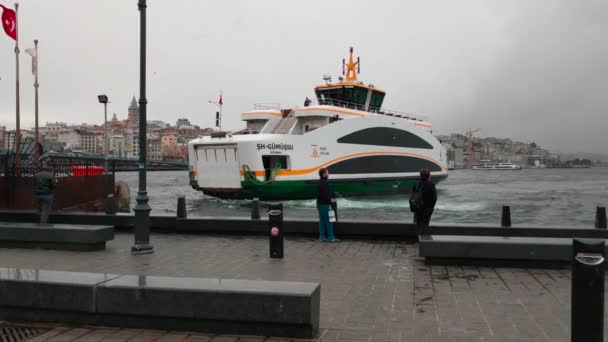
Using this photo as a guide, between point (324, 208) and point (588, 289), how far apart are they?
7.27 metres

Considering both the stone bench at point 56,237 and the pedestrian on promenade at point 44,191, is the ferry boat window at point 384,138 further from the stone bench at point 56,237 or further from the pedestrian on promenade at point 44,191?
the stone bench at point 56,237

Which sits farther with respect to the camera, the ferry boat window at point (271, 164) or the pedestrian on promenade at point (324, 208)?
the ferry boat window at point (271, 164)

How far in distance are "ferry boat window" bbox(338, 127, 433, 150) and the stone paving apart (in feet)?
74.0

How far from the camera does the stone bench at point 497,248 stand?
323 inches

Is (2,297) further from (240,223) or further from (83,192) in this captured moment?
(83,192)

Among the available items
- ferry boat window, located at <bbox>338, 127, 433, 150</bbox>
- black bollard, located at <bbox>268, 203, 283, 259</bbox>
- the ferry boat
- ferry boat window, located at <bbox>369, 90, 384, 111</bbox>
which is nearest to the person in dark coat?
black bollard, located at <bbox>268, 203, 283, 259</bbox>

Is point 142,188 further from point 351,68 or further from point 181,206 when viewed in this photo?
point 351,68

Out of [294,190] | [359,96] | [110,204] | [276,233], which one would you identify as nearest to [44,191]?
[110,204]

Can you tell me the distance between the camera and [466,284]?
24.1ft

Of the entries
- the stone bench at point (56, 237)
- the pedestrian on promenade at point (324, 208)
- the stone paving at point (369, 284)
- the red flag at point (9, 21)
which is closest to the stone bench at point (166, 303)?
the stone paving at point (369, 284)

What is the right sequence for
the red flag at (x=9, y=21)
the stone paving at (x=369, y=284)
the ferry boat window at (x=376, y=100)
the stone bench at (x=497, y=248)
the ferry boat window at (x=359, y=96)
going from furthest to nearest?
the ferry boat window at (x=376, y=100)
the ferry boat window at (x=359, y=96)
the red flag at (x=9, y=21)
the stone bench at (x=497, y=248)
the stone paving at (x=369, y=284)

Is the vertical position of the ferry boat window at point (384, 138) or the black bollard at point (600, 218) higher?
the ferry boat window at point (384, 138)

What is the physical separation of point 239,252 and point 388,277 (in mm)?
3365

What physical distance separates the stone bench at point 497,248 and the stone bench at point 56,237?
6124 mm
